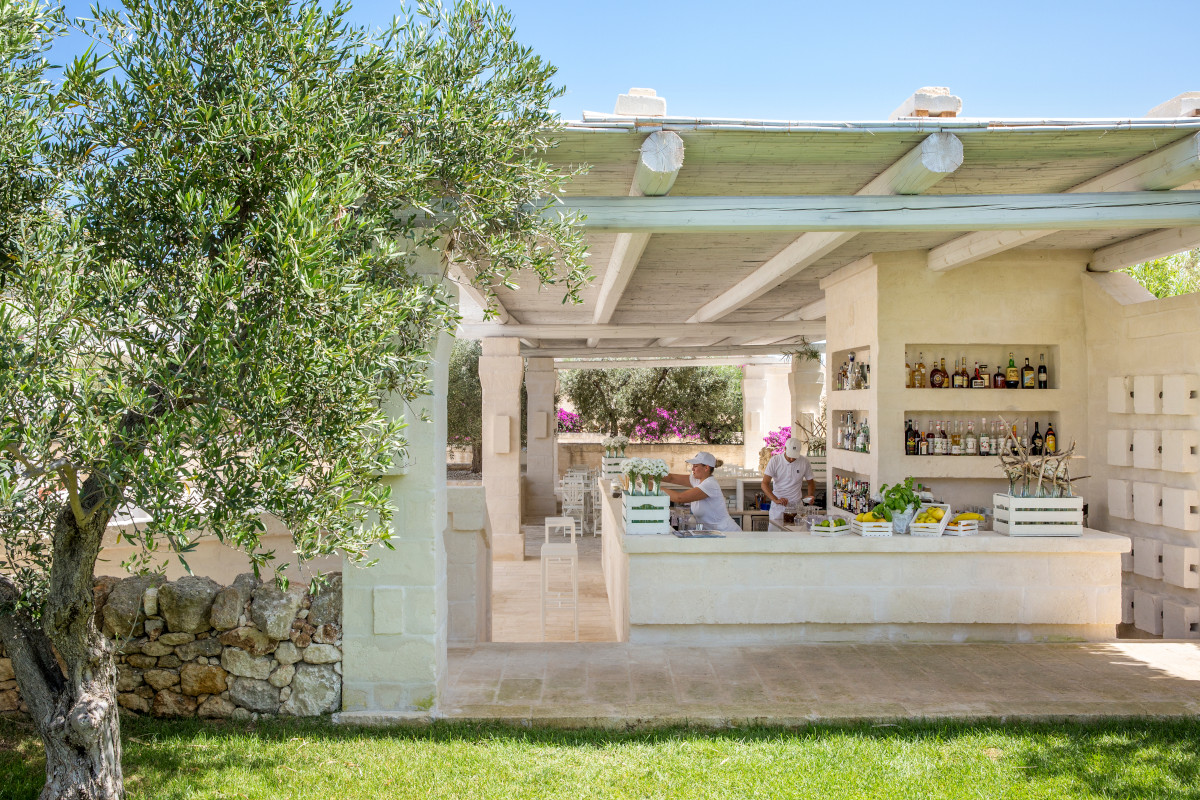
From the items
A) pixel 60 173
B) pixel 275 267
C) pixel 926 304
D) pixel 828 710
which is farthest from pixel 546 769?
pixel 926 304

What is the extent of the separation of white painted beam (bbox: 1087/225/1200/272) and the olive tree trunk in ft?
22.0

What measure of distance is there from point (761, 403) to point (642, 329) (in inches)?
322

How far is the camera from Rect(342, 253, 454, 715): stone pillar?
13.2ft

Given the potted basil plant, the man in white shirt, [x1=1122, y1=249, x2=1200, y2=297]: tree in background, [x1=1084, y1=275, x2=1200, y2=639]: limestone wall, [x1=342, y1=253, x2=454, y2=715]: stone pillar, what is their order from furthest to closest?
[x1=1122, y1=249, x2=1200, y2=297]: tree in background < the man in white shirt < [x1=1084, y1=275, x2=1200, y2=639]: limestone wall < the potted basil plant < [x1=342, y1=253, x2=454, y2=715]: stone pillar

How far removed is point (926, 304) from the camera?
665 cm

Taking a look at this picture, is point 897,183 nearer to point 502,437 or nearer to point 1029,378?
point 1029,378

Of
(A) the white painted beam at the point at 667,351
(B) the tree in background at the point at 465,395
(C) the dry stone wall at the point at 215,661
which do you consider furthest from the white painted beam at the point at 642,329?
(B) the tree in background at the point at 465,395

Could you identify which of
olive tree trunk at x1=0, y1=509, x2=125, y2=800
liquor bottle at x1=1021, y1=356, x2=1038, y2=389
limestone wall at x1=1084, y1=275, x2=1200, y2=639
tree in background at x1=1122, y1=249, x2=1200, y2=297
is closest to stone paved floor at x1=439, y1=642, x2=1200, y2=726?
limestone wall at x1=1084, y1=275, x2=1200, y2=639

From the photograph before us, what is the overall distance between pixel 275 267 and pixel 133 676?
9.05 ft

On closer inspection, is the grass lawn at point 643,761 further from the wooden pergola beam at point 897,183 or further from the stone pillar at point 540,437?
the stone pillar at point 540,437

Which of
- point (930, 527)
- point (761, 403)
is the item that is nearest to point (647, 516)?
point (930, 527)

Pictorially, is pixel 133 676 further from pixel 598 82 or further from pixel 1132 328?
pixel 598 82

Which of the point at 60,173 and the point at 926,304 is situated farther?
the point at 926,304

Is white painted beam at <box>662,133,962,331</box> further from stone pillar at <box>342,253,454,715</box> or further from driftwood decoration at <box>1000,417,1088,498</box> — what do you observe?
stone pillar at <box>342,253,454,715</box>
